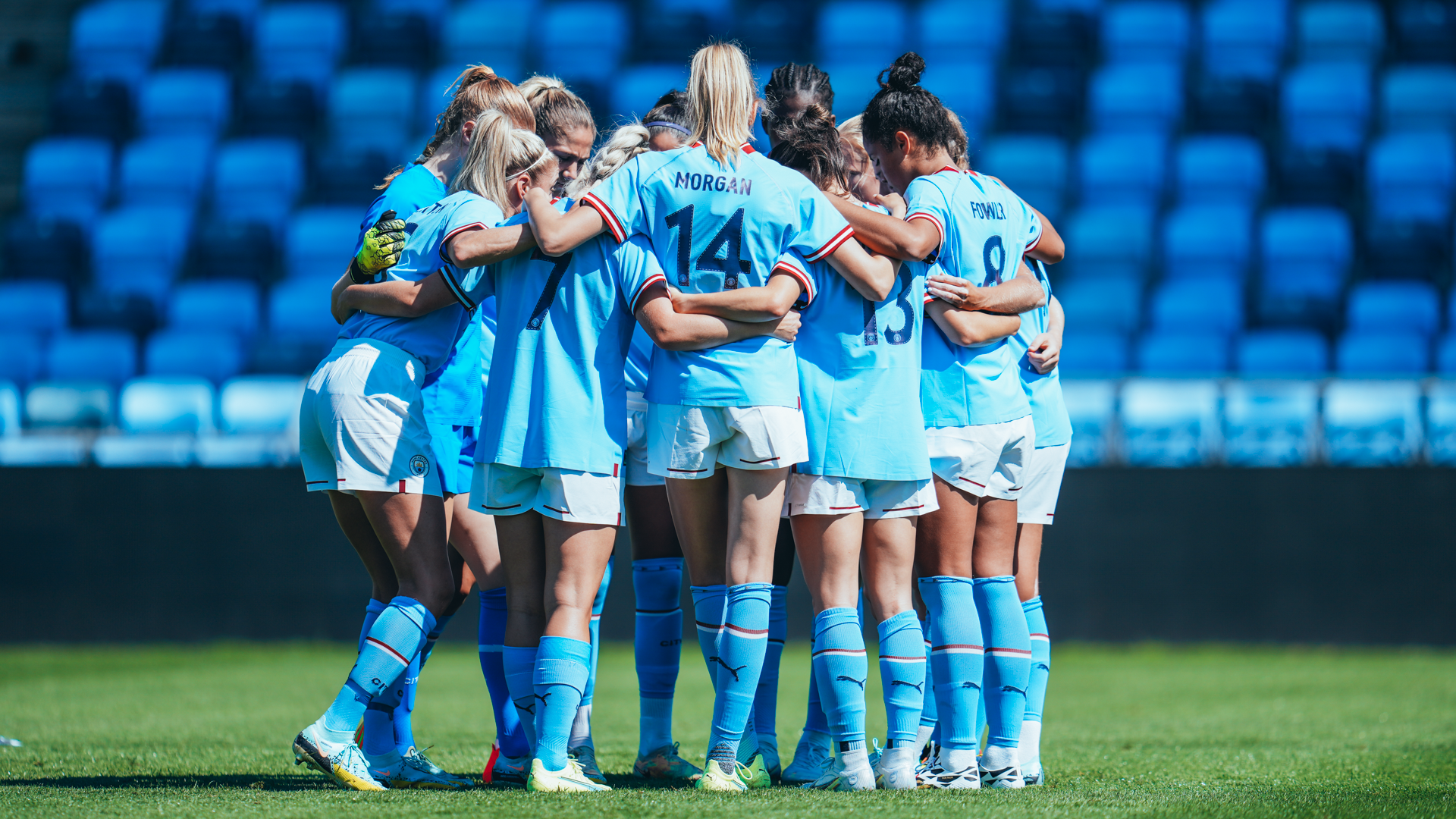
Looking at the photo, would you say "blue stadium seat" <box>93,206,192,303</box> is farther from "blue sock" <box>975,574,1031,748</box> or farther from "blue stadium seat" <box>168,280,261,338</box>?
"blue sock" <box>975,574,1031,748</box>

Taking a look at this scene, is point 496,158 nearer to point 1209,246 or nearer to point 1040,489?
point 1040,489

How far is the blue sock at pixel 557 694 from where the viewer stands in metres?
3.47

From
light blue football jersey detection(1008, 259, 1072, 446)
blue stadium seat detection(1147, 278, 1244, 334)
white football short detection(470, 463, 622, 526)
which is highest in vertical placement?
blue stadium seat detection(1147, 278, 1244, 334)

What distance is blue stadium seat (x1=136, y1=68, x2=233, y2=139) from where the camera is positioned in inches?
558

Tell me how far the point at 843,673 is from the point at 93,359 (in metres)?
10.2

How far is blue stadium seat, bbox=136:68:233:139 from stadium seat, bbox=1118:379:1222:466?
10354 mm

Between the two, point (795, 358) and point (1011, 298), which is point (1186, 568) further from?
point (795, 358)

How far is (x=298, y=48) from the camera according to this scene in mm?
14609

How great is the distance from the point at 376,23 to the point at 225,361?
5.17m

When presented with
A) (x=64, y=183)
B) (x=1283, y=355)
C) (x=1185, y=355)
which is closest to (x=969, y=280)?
(x=1185, y=355)

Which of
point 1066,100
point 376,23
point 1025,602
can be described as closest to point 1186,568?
point 1025,602

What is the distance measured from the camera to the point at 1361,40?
13477 millimetres

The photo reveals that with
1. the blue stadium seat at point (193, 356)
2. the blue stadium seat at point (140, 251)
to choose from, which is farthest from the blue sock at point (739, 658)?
the blue stadium seat at point (140, 251)

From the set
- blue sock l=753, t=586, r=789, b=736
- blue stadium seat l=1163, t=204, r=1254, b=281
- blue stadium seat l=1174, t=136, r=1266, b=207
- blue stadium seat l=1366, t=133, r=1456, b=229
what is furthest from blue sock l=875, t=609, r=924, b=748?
blue stadium seat l=1366, t=133, r=1456, b=229
